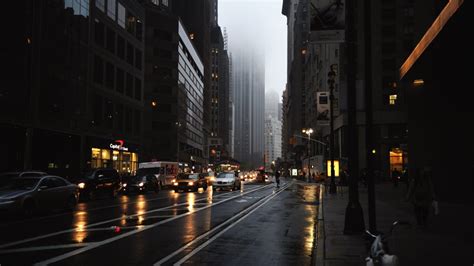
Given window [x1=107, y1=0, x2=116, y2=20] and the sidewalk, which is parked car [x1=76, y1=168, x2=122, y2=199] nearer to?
the sidewalk

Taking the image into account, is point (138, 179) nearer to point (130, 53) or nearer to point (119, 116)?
point (119, 116)

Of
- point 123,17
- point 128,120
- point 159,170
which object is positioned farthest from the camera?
point 128,120

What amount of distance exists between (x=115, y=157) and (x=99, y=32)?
14.1 meters

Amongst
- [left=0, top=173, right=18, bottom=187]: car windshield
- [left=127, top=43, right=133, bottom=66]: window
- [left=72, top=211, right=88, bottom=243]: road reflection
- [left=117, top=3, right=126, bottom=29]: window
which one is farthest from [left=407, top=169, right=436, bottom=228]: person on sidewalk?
[left=127, top=43, right=133, bottom=66]: window

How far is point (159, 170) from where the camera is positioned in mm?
44656

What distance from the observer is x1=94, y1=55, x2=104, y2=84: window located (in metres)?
49.2

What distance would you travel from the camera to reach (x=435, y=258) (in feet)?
28.1

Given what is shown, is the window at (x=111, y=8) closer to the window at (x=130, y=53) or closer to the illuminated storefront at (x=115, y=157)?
the window at (x=130, y=53)

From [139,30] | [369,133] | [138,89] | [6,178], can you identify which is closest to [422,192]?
[369,133]

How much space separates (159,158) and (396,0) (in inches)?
1899

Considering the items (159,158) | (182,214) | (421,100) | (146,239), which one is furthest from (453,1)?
(159,158)

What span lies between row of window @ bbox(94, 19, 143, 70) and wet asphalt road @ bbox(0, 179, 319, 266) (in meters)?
35.6

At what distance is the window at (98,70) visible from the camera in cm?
4922

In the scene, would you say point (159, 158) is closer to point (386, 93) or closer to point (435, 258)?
point (386, 93)
